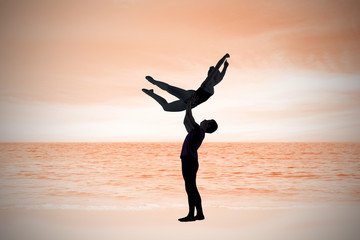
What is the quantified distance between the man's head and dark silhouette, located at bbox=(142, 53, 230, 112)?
382 mm

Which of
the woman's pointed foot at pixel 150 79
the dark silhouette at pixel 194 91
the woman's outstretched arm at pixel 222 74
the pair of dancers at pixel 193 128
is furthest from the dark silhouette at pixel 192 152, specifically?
the woman's pointed foot at pixel 150 79

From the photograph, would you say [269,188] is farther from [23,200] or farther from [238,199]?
[23,200]

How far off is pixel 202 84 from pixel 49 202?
631cm

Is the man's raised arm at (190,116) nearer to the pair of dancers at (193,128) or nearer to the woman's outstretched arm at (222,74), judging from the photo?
the pair of dancers at (193,128)

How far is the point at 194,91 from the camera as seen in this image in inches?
265

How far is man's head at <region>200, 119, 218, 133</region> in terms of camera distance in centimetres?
668

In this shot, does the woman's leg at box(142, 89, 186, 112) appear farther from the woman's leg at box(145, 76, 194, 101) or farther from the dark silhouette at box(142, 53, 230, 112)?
the woman's leg at box(145, 76, 194, 101)

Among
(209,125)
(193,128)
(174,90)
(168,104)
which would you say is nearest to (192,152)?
(193,128)

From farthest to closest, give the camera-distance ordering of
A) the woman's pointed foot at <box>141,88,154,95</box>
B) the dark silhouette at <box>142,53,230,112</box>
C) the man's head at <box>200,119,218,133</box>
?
the woman's pointed foot at <box>141,88,154,95</box>
the man's head at <box>200,119,218,133</box>
the dark silhouette at <box>142,53,230,112</box>

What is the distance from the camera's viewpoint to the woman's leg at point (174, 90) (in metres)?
6.73

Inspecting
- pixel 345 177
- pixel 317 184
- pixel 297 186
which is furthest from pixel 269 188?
pixel 345 177

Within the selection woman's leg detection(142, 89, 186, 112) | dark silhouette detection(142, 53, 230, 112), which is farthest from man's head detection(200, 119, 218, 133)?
woman's leg detection(142, 89, 186, 112)

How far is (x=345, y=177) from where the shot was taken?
16.2m

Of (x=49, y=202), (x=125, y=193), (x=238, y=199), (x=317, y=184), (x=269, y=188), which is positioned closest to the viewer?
(x=49, y=202)
